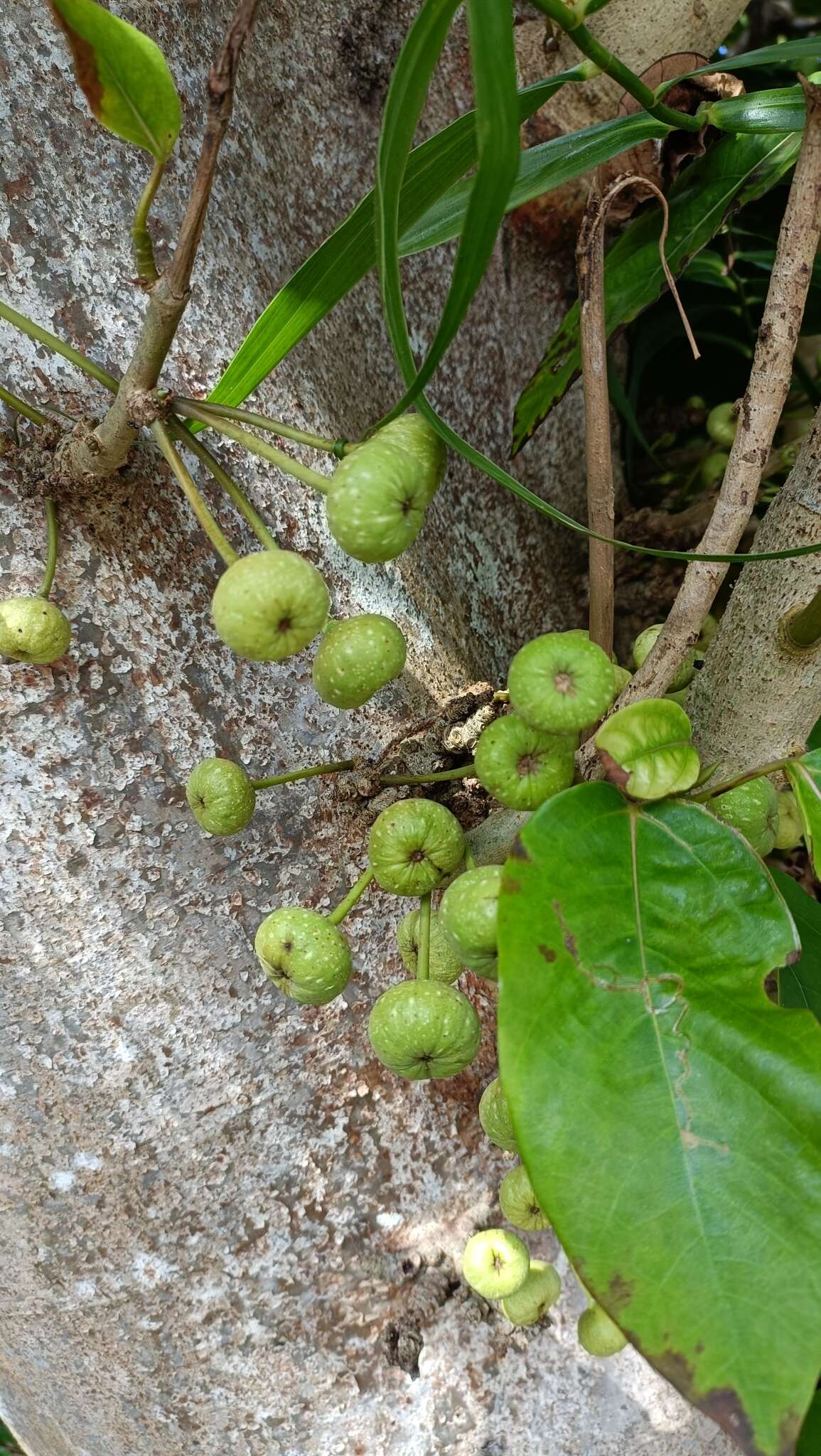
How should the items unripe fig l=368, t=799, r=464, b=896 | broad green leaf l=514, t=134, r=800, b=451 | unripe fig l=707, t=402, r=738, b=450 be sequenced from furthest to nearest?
unripe fig l=707, t=402, r=738, b=450
broad green leaf l=514, t=134, r=800, b=451
unripe fig l=368, t=799, r=464, b=896

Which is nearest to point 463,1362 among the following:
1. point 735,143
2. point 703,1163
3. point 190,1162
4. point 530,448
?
point 190,1162

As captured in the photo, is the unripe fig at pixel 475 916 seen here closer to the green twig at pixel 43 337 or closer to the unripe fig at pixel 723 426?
the green twig at pixel 43 337

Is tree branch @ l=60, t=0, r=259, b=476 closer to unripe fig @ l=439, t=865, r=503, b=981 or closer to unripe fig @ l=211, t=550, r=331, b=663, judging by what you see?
unripe fig @ l=211, t=550, r=331, b=663

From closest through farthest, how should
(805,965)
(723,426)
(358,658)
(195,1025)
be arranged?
1. (358,658)
2. (195,1025)
3. (805,965)
4. (723,426)

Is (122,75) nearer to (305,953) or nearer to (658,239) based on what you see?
(305,953)

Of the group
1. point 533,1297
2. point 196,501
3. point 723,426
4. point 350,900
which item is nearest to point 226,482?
point 196,501

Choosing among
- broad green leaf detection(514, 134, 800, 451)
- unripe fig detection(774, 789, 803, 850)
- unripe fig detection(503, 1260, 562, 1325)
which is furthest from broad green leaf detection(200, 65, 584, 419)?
unripe fig detection(503, 1260, 562, 1325)
